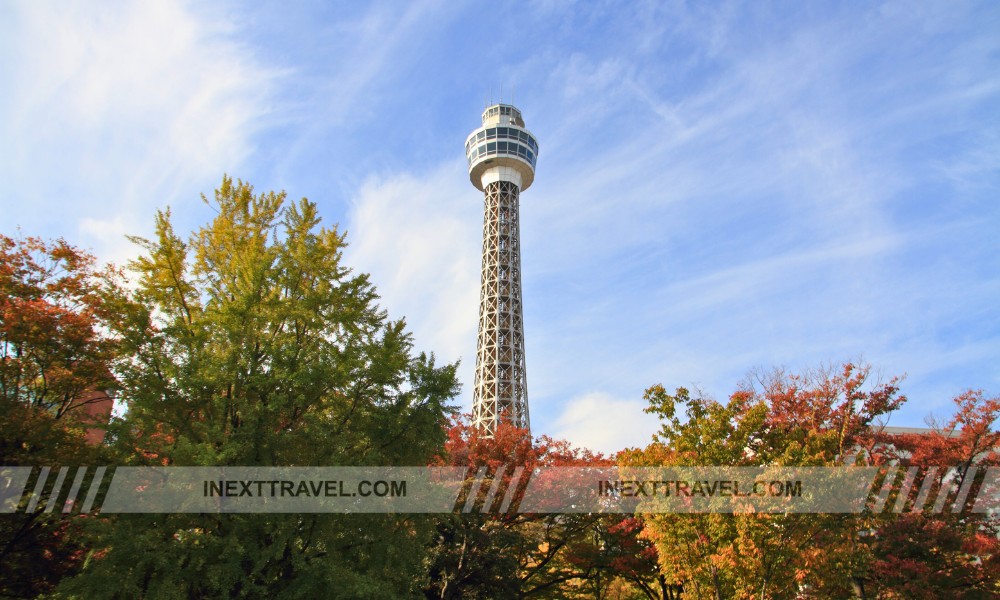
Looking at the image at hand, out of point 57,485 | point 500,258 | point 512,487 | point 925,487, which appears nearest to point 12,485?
point 57,485

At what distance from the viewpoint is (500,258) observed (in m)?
65.2

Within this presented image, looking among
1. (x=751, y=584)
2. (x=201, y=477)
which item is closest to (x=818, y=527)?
(x=751, y=584)

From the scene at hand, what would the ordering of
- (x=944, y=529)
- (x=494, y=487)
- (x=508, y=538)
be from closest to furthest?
(x=944, y=529) < (x=508, y=538) < (x=494, y=487)

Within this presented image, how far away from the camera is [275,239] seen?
12.9 m

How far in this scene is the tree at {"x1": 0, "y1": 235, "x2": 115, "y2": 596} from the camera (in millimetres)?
11539

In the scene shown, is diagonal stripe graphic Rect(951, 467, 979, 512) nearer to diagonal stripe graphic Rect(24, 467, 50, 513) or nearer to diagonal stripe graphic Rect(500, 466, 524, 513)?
diagonal stripe graphic Rect(500, 466, 524, 513)

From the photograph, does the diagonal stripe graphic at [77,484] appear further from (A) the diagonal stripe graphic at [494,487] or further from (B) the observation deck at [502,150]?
(B) the observation deck at [502,150]

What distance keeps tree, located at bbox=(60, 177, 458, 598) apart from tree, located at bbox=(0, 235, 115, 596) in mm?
1484

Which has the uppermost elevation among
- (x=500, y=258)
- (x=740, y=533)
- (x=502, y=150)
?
(x=502, y=150)

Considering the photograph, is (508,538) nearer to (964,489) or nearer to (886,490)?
(886,490)

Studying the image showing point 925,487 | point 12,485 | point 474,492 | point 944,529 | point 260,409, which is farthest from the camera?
point 474,492

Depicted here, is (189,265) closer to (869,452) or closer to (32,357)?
(32,357)

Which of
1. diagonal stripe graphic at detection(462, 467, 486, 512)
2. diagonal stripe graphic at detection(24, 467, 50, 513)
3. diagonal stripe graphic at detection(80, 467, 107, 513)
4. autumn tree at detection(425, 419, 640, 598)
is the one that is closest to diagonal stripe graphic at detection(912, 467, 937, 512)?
Result: autumn tree at detection(425, 419, 640, 598)

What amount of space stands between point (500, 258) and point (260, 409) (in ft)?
183
